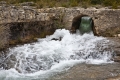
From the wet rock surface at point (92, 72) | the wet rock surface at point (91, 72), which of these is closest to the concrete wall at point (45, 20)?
the wet rock surface at point (92, 72)

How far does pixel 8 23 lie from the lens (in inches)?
471

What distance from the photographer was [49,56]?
34.7 feet

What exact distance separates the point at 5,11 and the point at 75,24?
5.01 meters

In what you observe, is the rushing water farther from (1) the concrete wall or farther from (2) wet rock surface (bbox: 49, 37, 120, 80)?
(1) the concrete wall

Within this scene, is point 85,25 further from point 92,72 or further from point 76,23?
point 92,72

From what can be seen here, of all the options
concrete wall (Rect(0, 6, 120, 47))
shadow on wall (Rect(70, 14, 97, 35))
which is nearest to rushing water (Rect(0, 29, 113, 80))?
concrete wall (Rect(0, 6, 120, 47))

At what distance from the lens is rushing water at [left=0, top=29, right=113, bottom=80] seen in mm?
9422

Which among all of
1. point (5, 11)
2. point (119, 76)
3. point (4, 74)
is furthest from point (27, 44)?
point (119, 76)

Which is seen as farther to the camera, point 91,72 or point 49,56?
point 49,56

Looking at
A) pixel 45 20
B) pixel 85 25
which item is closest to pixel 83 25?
pixel 85 25

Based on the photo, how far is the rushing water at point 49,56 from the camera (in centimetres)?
942

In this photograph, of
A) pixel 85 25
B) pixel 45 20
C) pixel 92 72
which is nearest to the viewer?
pixel 92 72

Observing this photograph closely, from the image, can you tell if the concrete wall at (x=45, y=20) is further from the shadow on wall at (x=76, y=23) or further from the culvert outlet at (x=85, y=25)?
the culvert outlet at (x=85, y=25)

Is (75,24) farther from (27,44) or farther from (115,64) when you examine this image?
(115,64)
